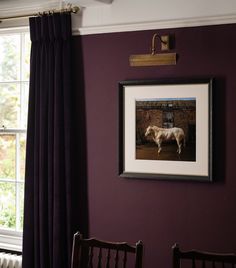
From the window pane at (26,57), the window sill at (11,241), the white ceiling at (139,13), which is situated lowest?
the window sill at (11,241)

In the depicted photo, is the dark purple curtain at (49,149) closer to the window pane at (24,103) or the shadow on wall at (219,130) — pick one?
the window pane at (24,103)

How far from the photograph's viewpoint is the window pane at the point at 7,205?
3882 millimetres

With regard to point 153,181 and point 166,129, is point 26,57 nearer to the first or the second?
point 166,129

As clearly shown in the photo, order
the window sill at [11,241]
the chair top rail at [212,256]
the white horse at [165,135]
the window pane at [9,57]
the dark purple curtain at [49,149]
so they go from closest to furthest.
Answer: the chair top rail at [212,256]
the white horse at [165,135]
the dark purple curtain at [49,149]
the window sill at [11,241]
the window pane at [9,57]

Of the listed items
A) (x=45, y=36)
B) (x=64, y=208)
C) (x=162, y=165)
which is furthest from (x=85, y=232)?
(x=45, y=36)

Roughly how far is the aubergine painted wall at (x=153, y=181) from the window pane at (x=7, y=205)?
2.73 ft

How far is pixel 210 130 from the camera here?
9.69 feet

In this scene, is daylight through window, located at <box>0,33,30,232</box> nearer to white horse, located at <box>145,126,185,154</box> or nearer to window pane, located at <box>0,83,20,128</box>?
window pane, located at <box>0,83,20,128</box>

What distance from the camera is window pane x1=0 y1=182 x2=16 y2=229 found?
3882mm

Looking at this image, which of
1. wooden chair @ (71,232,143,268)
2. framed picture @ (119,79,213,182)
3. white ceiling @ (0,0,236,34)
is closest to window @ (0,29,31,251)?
white ceiling @ (0,0,236,34)

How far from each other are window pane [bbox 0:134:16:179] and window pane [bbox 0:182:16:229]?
0.08 metres

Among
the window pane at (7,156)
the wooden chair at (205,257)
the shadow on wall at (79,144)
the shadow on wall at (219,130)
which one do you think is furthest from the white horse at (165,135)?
the window pane at (7,156)

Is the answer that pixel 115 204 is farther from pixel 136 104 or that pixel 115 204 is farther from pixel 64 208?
pixel 136 104

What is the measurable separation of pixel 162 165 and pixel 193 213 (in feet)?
1.23
